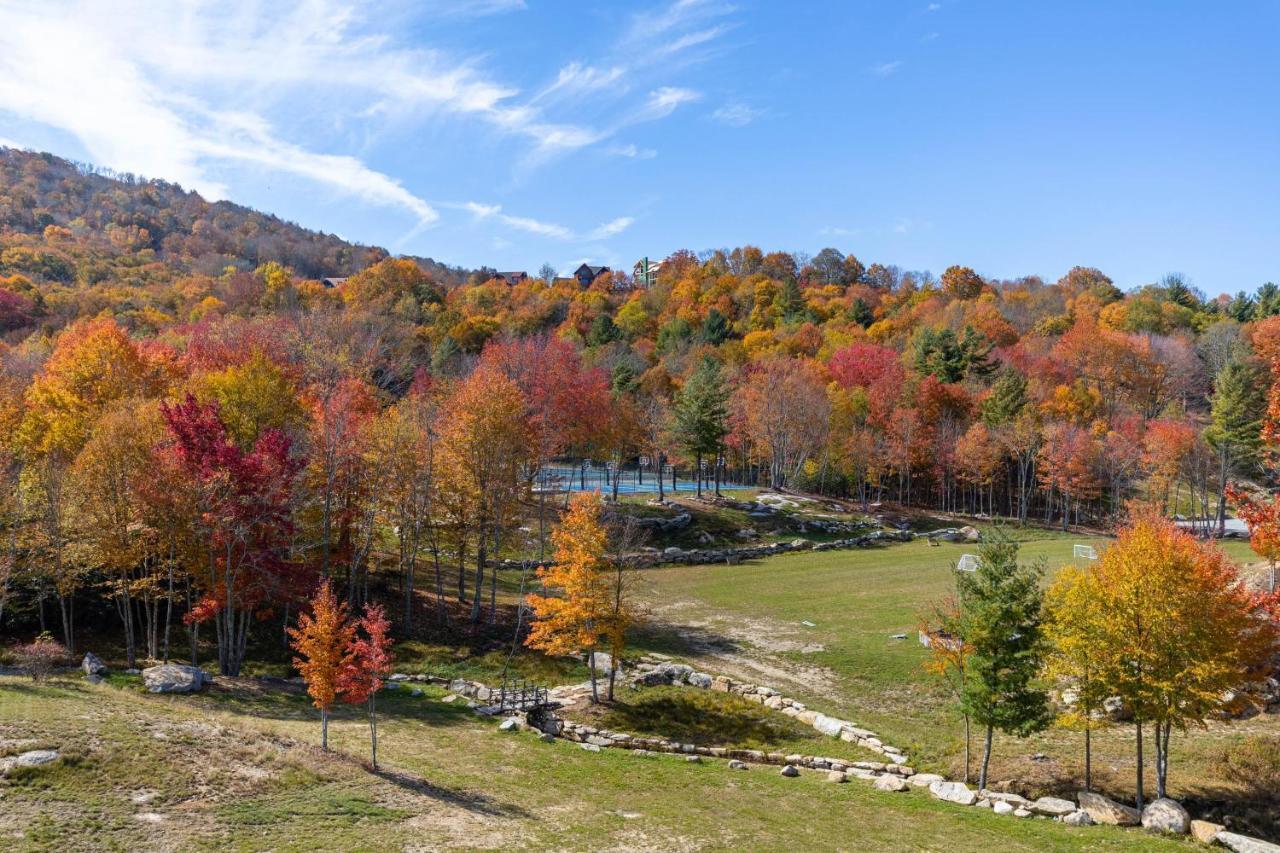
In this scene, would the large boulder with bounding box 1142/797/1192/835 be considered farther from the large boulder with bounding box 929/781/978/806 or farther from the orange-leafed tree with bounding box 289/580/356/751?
the orange-leafed tree with bounding box 289/580/356/751

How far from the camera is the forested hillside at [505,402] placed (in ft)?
98.5

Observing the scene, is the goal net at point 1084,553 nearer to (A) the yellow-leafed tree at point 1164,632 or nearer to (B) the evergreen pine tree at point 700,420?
(A) the yellow-leafed tree at point 1164,632

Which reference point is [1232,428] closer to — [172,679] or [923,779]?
[923,779]

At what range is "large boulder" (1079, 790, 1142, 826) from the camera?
741 inches

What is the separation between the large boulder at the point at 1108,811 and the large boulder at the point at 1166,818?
0.96ft

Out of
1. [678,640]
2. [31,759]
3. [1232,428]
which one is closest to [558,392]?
[678,640]

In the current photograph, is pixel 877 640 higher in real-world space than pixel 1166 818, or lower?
lower

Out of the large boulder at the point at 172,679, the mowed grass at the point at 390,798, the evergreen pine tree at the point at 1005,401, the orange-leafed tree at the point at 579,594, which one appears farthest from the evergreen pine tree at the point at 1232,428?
the large boulder at the point at 172,679

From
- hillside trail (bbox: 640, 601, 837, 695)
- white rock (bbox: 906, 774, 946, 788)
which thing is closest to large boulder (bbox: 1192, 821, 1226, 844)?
white rock (bbox: 906, 774, 946, 788)

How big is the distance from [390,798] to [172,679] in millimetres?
12370

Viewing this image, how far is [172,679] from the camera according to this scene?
2530 centimetres

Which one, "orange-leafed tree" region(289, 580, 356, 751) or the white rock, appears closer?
"orange-leafed tree" region(289, 580, 356, 751)

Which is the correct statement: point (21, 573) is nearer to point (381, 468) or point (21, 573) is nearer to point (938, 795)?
point (381, 468)

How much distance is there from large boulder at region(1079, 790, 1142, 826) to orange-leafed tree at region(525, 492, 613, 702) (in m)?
16.0
